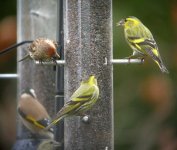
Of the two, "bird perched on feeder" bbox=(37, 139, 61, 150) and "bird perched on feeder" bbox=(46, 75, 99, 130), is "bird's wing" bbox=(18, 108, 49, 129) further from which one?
"bird perched on feeder" bbox=(46, 75, 99, 130)

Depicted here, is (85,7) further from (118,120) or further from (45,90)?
(118,120)

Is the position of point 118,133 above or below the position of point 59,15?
below

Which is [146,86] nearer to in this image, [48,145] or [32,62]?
[32,62]

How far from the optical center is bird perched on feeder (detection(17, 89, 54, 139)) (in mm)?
15039

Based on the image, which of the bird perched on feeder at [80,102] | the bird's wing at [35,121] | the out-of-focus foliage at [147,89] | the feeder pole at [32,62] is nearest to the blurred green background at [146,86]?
the out-of-focus foliage at [147,89]

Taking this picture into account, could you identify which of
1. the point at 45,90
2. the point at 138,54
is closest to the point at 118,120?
the point at 45,90

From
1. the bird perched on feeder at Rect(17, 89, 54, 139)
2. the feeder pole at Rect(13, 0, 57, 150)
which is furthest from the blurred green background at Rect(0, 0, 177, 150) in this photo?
the bird perched on feeder at Rect(17, 89, 54, 139)

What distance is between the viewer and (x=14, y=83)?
59.6 ft

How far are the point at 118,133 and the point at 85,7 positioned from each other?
3175 mm

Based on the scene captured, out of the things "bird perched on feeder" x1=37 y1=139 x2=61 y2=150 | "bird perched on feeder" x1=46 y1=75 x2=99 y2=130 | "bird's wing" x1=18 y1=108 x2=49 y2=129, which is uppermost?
"bird perched on feeder" x1=46 y1=75 x2=99 y2=130

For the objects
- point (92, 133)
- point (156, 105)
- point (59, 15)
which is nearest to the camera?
point (92, 133)

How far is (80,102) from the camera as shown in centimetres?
1327

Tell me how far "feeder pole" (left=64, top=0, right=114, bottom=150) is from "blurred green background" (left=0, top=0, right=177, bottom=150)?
75.7 inches

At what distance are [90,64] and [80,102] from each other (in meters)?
0.61
